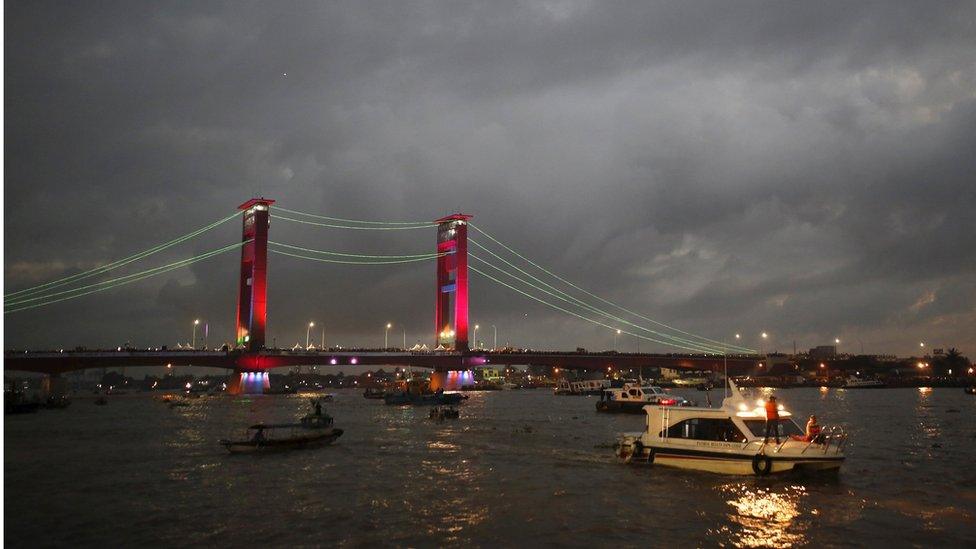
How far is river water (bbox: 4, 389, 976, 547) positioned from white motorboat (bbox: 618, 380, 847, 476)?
0.54m

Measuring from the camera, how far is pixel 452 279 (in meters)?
125

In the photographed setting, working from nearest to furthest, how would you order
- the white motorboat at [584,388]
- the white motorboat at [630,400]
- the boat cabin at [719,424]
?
the boat cabin at [719,424], the white motorboat at [630,400], the white motorboat at [584,388]

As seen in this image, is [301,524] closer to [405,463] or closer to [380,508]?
[380,508]

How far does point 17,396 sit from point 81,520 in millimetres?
63827

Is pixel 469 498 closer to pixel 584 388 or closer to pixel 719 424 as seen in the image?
pixel 719 424

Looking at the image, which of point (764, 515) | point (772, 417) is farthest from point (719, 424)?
point (764, 515)

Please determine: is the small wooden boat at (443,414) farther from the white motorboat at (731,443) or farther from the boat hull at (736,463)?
the boat hull at (736,463)

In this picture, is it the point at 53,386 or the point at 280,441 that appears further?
the point at 53,386

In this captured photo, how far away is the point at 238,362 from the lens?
333ft

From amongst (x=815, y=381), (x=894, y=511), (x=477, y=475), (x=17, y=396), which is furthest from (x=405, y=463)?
(x=815, y=381)

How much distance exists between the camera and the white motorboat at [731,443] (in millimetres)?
21812

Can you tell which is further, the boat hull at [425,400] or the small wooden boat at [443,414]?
the boat hull at [425,400]

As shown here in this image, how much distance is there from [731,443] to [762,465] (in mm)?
1165

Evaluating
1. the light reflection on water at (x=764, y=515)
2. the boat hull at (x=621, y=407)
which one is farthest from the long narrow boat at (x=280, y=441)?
the boat hull at (x=621, y=407)
